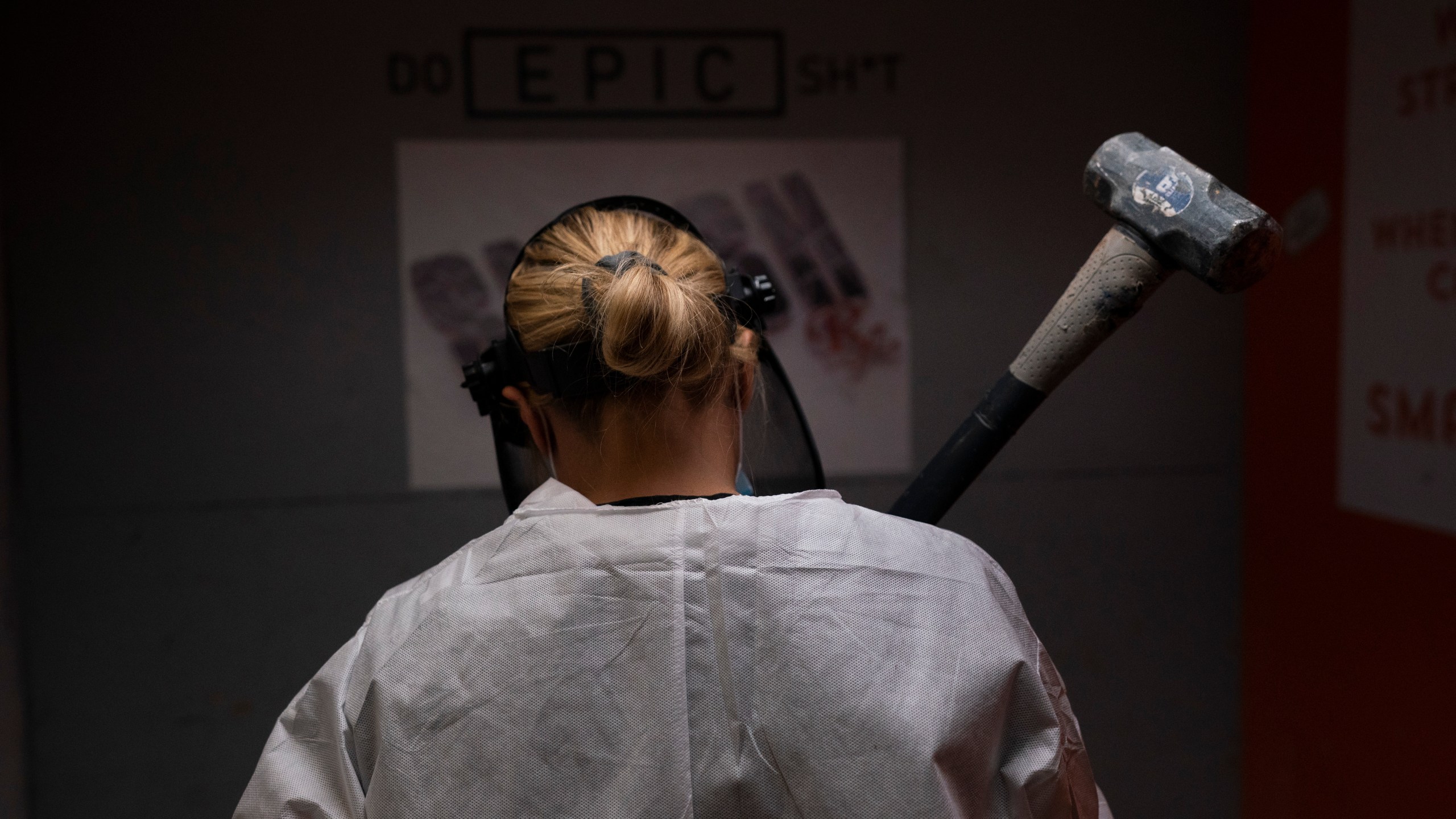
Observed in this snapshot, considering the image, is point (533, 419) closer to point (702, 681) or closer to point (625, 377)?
point (625, 377)

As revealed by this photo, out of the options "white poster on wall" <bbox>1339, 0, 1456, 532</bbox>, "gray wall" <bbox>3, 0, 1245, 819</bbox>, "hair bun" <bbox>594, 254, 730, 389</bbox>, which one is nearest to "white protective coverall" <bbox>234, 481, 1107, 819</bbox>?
"hair bun" <bbox>594, 254, 730, 389</bbox>

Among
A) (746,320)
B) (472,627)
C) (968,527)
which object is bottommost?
(968,527)

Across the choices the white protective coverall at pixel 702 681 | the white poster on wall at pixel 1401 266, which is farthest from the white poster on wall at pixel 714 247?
the white protective coverall at pixel 702 681

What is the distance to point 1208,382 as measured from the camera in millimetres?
2258

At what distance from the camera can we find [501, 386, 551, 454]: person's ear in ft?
3.13

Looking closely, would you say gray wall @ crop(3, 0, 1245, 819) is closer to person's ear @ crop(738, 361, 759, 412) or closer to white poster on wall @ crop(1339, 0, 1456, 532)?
white poster on wall @ crop(1339, 0, 1456, 532)

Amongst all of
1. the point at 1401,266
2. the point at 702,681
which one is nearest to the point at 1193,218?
the point at 702,681

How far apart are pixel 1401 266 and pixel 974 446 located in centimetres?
115

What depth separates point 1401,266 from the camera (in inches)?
69.0

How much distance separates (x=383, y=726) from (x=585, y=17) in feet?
5.26

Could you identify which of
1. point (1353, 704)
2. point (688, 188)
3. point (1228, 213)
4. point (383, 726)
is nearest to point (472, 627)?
point (383, 726)

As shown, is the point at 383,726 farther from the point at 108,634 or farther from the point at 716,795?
the point at 108,634

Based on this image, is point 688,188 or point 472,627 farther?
point 688,188

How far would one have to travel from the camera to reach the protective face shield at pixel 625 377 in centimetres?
89
